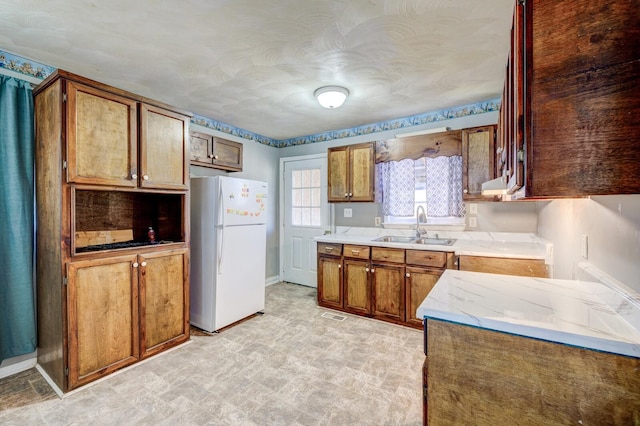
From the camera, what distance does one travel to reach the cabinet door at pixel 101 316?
1979 mm

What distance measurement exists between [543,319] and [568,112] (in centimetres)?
68

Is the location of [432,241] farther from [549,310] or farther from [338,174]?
[549,310]

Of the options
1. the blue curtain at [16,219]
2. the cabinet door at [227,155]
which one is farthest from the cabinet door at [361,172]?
the blue curtain at [16,219]

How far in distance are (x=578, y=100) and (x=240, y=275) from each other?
3.00m

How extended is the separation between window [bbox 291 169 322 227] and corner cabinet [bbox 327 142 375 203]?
0.70 m

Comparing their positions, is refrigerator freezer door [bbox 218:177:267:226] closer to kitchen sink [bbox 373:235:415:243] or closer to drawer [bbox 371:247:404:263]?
drawer [bbox 371:247:404:263]

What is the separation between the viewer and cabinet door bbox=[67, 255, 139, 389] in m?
1.98

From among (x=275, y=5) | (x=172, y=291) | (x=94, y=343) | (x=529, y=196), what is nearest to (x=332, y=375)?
(x=172, y=291)

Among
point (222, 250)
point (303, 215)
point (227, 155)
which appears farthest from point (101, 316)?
point (303, 215)

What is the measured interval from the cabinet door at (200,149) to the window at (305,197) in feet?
5.22

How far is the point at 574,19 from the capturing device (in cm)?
79

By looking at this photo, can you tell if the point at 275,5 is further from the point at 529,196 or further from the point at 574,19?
the point at 529,196

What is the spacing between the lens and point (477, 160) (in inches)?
116

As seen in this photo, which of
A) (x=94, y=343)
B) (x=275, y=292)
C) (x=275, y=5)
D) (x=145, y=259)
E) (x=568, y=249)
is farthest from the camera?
(x=275, y=292)
